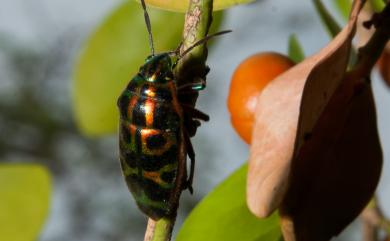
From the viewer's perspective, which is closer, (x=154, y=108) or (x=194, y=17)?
(x=194, y=17)

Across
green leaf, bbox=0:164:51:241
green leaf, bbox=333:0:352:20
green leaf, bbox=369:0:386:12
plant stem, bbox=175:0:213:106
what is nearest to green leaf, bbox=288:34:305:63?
green leaf, bbox=333:0:352:20

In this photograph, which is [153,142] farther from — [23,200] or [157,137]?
[23,200]

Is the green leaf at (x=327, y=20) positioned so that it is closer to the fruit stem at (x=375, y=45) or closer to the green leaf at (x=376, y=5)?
the green leaf at (x=376, y=5)

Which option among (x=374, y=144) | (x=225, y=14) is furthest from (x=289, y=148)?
(x=225, y=14)

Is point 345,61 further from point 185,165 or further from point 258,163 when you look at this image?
point 185,165

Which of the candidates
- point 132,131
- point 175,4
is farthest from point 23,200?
point 175,4

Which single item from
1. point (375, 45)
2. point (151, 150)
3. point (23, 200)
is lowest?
point (23, 200)
